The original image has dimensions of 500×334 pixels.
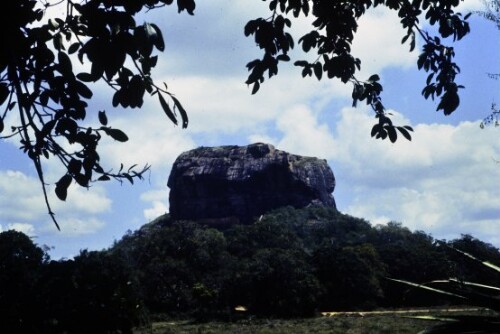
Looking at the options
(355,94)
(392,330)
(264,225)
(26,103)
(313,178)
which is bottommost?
(392,330)

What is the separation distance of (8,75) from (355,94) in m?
3.73

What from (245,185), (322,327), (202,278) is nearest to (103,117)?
(322,327)

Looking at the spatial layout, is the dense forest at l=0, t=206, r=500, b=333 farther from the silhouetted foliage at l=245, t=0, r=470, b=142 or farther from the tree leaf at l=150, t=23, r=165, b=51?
the tree leaf at l=150, t=23, r=165, b=51

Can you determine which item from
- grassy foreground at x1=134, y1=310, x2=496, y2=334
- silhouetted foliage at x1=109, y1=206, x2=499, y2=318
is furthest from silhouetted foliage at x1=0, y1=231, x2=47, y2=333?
silhouetted foliage at x1=109, y1=206, x2=499, y2=318

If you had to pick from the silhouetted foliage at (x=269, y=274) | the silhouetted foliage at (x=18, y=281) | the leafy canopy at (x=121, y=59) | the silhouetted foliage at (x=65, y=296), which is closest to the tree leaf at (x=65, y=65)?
the leafy canopy at (x=121, y=59)

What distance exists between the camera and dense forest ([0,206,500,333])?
26156 millimetres

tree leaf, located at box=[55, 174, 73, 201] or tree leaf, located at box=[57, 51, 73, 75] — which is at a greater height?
tree leaf, located at box=[57, 51, 73, 75]

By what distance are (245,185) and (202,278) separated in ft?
258

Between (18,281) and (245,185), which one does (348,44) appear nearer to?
(18,281)

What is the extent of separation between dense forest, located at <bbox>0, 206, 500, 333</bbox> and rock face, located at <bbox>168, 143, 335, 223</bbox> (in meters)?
59.4

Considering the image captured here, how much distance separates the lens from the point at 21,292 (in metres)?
26.9

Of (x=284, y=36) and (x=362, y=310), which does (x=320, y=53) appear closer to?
(x=284, y=36)

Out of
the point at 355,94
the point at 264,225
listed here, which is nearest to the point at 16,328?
the point at 355,94

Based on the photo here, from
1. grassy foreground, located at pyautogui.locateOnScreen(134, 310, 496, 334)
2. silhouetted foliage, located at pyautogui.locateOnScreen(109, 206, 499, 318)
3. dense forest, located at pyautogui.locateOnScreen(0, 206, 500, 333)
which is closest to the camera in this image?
dense forest, located at pyautogui.locateOnScreen(0, 206, 500, 333)
